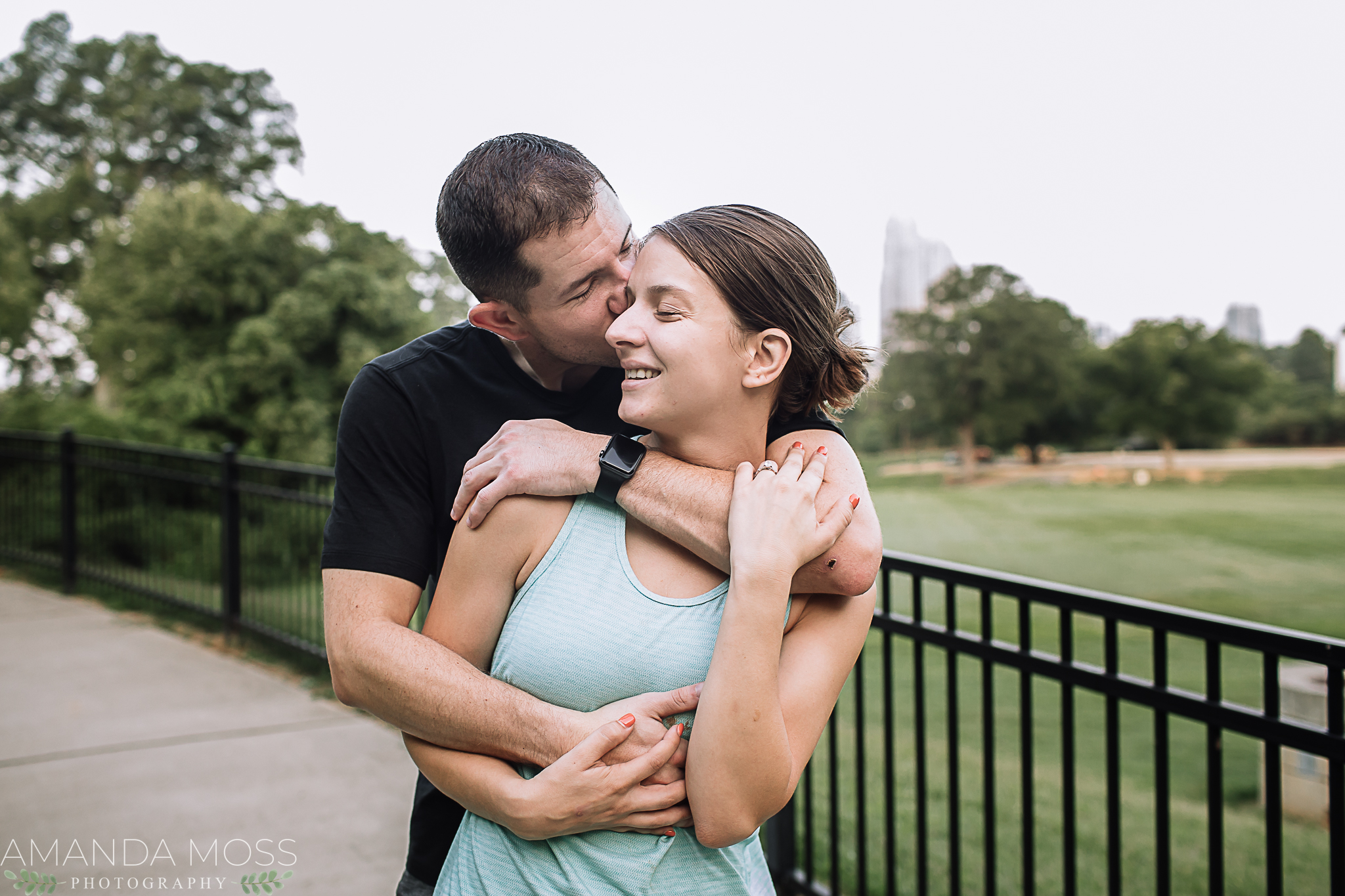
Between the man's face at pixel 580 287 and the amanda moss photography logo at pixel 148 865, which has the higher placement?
the man's face at pixel 580 287

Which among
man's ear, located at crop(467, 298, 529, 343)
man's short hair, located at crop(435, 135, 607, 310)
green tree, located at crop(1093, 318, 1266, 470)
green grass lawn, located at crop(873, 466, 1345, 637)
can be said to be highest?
green tree, located at crop(1093, 318, 1266, 470)

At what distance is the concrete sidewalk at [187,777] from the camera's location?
333 cm

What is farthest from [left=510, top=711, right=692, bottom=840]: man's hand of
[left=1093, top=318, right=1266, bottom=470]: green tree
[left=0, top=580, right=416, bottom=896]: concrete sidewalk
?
[left=1093, top=318, right=1266, bottom=470]: green tree

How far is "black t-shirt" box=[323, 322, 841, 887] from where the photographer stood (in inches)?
55.1

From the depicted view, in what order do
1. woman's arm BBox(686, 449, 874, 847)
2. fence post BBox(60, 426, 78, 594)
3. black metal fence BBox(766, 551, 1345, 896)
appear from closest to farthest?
woman's arm BBox(686, 449, 874, 847), black metal fence BBox(766, 551, 1345, 896), fence post BBox(60, 426, 78, 594)

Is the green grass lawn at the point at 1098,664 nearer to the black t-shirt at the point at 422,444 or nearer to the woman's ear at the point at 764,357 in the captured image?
the black t-shirt at the point at 422,444

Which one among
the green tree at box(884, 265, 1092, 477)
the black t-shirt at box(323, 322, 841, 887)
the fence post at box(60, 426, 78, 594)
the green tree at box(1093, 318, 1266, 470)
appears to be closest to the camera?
the black t-shirt at box(323, 322, 841, 887)

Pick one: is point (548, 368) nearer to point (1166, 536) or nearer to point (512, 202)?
point (512, 202)

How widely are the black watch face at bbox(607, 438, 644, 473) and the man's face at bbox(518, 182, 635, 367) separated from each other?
1.11 ft

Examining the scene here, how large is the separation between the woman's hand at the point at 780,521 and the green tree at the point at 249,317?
10997mm

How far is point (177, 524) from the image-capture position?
8.48 meters

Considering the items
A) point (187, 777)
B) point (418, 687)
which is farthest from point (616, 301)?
point (187, 777)

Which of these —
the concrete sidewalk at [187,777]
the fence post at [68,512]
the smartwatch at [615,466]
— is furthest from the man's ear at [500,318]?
the fence post at [68,512]

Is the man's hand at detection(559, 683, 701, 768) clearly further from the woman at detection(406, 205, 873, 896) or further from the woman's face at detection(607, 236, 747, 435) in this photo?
the woman's face at detection(607, 236, 747, 435)
